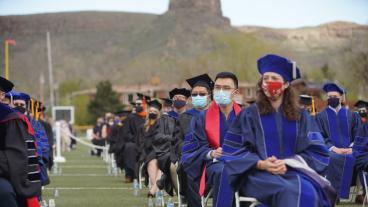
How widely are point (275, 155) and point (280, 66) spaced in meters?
0.86

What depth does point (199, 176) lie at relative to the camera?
12312mm

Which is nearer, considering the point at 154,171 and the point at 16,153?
the point at 16,153

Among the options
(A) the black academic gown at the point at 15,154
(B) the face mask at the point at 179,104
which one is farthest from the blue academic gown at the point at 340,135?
(A) the black academic gown at the point at 15,154

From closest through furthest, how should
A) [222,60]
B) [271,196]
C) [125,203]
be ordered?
[271,196] → [125,203] → [222,60]

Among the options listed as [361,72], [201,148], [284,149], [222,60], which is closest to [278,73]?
[284,149]

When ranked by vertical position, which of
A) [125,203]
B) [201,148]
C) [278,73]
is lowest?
[125,203]

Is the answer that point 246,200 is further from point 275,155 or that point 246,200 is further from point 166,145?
point 166,145

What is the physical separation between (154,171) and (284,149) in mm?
10368

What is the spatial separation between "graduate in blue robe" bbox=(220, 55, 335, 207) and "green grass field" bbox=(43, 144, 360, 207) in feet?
25.1

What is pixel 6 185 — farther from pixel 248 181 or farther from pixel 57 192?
pixel 57 192

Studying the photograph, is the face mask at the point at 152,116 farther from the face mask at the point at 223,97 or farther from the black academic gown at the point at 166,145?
the face mask at the point at 223,97

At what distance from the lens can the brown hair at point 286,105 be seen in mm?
9847

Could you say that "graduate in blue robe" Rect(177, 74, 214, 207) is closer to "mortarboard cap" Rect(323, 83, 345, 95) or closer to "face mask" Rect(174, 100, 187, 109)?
"face mask" Rect(174, 100, 187, 109)

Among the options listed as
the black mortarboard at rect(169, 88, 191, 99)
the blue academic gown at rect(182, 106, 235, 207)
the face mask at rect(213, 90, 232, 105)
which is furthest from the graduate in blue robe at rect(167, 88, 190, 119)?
the face mask at rect(213, 90, 232, 105)
